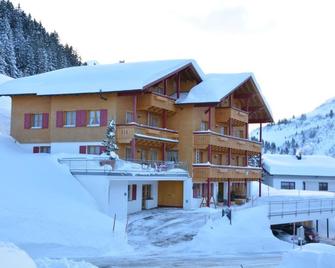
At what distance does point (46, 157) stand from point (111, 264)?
50.2 feet

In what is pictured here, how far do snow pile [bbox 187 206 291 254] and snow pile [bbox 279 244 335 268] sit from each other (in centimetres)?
1317

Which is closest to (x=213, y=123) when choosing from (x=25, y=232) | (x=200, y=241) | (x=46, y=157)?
(x=46, y=157)

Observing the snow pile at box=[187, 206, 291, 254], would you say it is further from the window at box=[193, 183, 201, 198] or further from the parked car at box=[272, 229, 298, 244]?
the window at box=[193, 183, 201, 198]

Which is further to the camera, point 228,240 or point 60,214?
point 228,240

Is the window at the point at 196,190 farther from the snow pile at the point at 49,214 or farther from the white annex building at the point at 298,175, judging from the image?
the white annex building at the point at 298,175

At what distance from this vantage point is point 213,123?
48.2m

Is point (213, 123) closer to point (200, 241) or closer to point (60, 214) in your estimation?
point (200, 241)

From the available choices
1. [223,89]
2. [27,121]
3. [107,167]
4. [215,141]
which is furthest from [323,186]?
[107,167]

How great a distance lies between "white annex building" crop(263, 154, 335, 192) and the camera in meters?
74.6

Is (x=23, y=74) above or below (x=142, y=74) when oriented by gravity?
above

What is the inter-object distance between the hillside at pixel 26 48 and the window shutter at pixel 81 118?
5463cm

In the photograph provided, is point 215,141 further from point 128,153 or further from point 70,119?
point 70,119

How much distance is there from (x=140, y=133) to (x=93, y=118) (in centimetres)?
419

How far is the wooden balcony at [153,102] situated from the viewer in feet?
135
